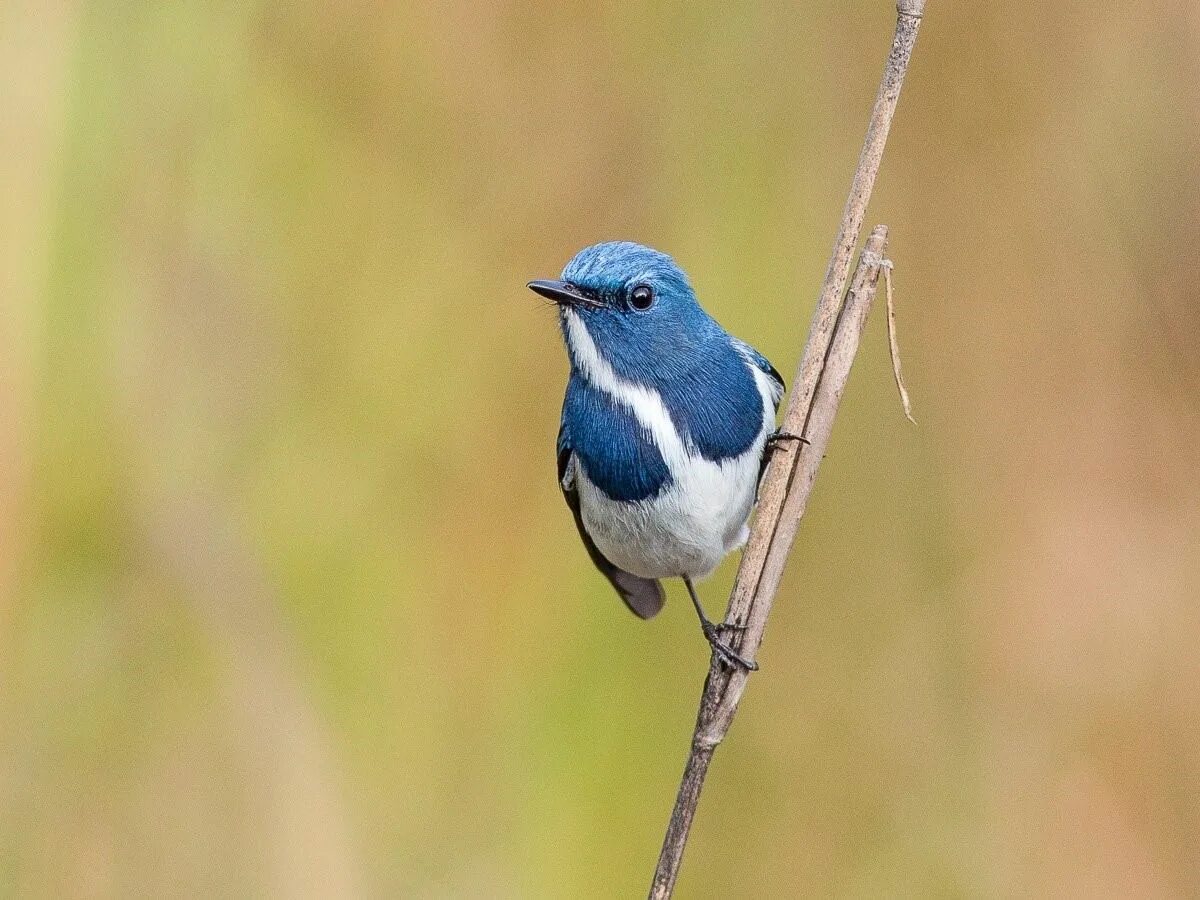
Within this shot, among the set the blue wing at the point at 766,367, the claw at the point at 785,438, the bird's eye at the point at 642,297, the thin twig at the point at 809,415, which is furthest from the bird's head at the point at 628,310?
the thin twig at the point at 809,415

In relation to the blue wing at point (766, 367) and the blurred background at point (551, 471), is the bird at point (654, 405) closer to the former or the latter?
the blue wing at point (766, 367)

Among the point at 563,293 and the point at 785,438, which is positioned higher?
the point at 563,293

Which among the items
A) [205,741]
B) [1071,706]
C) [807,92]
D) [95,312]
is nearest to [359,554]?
[205,741]

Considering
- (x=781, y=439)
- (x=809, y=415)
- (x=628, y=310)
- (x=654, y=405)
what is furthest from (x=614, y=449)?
(x=809, y=415)

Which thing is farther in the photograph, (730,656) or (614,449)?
(614,449)

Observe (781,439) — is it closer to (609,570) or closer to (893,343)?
(893,343)

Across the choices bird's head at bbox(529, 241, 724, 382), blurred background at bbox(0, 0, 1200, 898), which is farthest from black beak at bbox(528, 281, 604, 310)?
blurred background at bbox(0, 0, 1200, 898)

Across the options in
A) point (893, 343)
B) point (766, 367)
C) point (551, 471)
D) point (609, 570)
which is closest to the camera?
point (893, 343)
